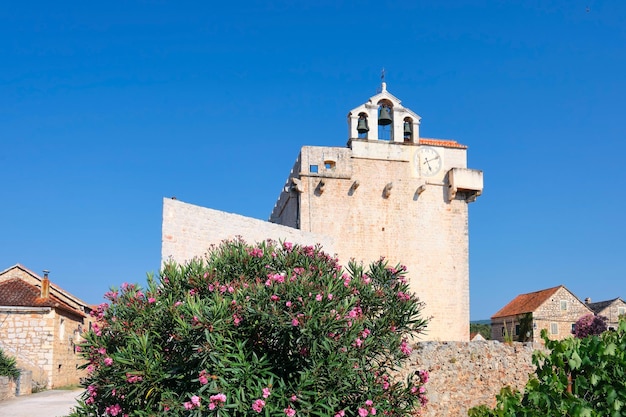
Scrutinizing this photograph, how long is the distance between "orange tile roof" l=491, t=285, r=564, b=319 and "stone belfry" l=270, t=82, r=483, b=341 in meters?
24.9

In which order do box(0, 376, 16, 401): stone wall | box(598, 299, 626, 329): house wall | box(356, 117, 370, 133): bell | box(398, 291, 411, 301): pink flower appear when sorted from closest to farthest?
1. box(398, 291, 411, 301): pink flower
2. box(0, 376, 16, 401): stone wall
3. box(356, 117, 370, 133): bell
4. box(598, 299, 626, 329): house wall

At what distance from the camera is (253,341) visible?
7.76 meters

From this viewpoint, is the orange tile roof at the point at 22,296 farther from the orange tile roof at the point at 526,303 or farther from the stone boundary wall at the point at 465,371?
the orange tile roof at the point at 526,303

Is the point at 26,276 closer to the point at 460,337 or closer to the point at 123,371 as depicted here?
the point at 460,337

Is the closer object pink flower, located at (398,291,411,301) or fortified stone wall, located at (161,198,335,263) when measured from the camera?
pink flower, located at (398,291,411,301)

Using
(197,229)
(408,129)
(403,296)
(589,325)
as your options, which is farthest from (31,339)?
(589,325)

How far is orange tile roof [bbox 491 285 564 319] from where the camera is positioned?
150 feet

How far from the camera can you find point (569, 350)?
6297mm

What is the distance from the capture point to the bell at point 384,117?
2381cm

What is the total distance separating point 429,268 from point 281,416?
1678cm

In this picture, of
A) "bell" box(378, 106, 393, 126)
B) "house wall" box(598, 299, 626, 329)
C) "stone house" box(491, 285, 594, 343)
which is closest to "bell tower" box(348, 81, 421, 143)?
"bell" box(378, 106, 393, 126)

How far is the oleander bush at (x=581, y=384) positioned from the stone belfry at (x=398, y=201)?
1570 centimetres

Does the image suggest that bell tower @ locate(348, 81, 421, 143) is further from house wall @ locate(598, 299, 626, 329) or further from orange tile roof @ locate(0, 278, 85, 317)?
house wall @ locate(598, 299, 626, 329)

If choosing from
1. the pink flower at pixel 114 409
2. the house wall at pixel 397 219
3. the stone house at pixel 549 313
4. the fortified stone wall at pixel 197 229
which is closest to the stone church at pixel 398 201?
the house wall at pixel 397 219
